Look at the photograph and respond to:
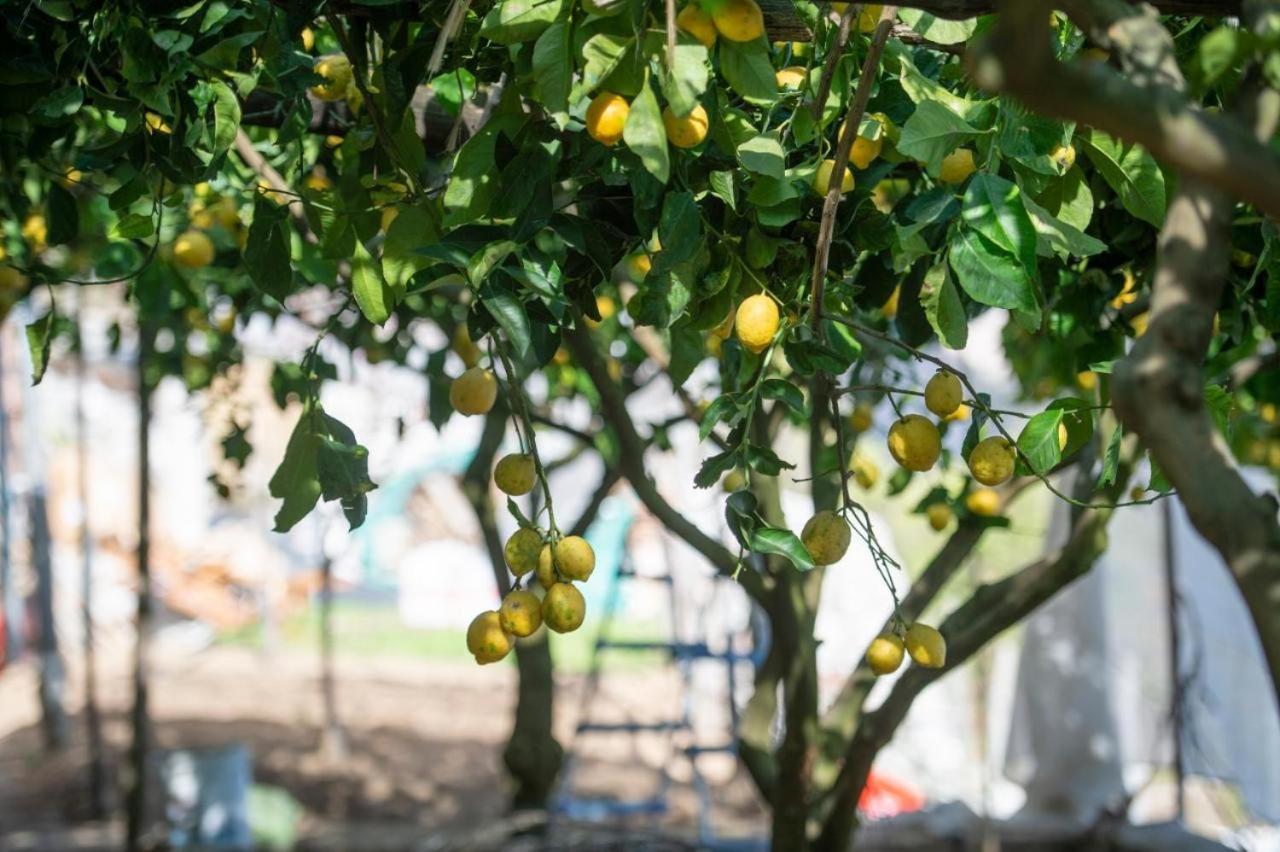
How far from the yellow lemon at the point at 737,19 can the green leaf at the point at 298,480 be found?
1.85 feet

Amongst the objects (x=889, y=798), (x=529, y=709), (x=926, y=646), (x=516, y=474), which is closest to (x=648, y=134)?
(x=516, y=474)

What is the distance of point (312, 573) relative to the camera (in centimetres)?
940

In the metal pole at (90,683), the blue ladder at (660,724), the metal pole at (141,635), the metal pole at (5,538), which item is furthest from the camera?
the metal pole at (5,538)

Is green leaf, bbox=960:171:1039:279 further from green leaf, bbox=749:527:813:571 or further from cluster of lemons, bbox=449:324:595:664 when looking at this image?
cluster of lemons, bbox=449:324:595:664

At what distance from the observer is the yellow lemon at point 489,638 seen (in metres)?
1.29

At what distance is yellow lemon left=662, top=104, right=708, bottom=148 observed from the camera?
1.06 m

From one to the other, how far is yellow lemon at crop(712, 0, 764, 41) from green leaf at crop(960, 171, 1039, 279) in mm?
216

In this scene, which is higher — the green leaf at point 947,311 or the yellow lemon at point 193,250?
the yellow lemon at point 193,250

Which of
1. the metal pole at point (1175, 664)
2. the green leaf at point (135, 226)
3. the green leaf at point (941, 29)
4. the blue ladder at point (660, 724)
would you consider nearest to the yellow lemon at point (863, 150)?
the green leaf at point (941, 29)

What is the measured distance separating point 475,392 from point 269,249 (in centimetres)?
26

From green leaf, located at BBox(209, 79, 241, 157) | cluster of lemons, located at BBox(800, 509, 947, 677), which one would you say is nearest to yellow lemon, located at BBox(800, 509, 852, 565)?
cluster of lemons, located at BBox(800, 509, 947, 677)

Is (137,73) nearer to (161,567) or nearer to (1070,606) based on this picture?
(1070,606)

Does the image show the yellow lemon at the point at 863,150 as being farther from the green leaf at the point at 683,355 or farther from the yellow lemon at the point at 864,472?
the yellow lemon at the point at 864,472

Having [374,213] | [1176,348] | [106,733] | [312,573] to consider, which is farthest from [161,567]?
[1176,348]
